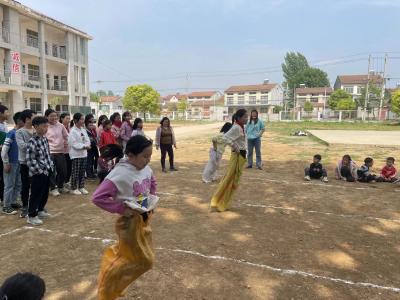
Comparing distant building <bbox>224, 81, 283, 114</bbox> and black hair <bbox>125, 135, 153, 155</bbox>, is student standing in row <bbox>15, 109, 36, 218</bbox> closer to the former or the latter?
black hair <bbox>125, 135, 153, 155</bbox>

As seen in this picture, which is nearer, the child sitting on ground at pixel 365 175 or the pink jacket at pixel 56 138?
the pink jacket at pixel 56 138

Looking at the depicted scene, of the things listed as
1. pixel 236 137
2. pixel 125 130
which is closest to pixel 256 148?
pixel 125 130

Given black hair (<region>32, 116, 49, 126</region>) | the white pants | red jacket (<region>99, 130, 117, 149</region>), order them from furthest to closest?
the white pants < red jacket (<region>99, 130, 117, 149</region>) < black hair (<region>32, 116, 49, 126</region>)

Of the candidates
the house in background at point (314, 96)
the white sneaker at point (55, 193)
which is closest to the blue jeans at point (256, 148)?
the white sneaker at point (55, 193)

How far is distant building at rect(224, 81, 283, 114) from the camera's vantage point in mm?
87812

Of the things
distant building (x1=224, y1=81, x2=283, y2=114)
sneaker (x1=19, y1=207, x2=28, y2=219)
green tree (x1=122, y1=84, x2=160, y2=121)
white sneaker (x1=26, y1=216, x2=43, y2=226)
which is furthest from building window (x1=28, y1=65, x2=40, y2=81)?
distant building (x1=224, y1=81, x2=283, y2=114)

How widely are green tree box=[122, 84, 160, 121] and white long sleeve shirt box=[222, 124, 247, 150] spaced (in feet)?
164

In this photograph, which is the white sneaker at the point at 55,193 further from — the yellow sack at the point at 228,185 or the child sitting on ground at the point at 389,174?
the child sitting on ground at the point at 389,174

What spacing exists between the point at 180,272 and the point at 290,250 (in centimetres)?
153

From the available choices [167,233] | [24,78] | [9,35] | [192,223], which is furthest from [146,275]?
[24,78]

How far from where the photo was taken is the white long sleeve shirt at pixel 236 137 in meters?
6.20

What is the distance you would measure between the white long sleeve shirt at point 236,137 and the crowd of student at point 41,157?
6.44 feet

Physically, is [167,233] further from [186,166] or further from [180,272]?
[186,166]

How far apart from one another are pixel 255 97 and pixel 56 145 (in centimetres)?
8530
